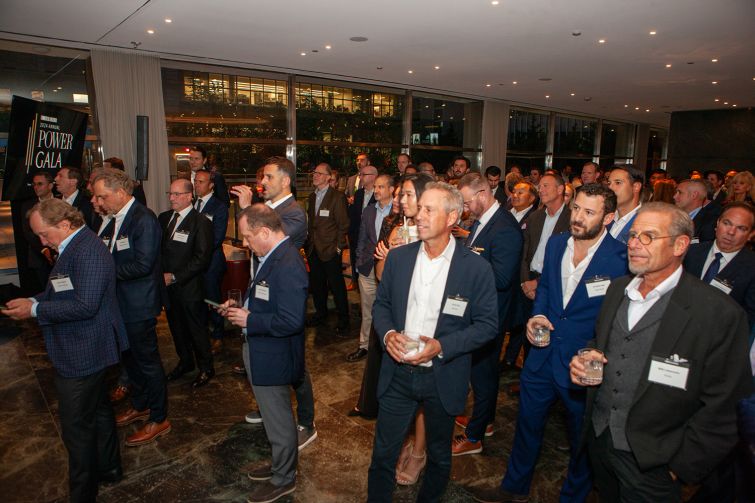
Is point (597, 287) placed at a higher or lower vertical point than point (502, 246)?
lower

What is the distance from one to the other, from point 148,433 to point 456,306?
233cm

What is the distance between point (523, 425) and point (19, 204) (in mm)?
6119

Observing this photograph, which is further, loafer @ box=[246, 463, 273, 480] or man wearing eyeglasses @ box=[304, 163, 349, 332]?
man wearing eyeglasses @ box=[304, 163, 349, 332]

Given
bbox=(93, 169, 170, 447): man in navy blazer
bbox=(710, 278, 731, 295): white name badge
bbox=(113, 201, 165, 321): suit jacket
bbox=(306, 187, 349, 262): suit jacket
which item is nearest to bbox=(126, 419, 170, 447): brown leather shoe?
bbox=(93, 169, 170, 447): man in navy blazer

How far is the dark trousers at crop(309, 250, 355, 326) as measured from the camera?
505 centimetres

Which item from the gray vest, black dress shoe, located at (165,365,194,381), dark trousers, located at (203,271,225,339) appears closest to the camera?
the gray vest

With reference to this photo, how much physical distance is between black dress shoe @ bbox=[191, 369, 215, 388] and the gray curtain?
5.46m

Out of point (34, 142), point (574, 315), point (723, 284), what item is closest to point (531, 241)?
point (723, 284)

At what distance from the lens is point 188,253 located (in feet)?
12.0

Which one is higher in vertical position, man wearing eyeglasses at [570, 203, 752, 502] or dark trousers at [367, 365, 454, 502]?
man wearing eyeglasses at [570, 203, 752, 502]

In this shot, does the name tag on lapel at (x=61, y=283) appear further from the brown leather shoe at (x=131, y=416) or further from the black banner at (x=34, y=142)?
the black banner at (x=34, y=142)

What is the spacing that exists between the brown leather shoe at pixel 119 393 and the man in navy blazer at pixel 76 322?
1.36 metres

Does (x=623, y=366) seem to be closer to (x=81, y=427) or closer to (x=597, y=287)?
(x=597, y=287)

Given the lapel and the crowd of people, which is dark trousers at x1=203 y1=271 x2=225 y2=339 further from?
the lapel
